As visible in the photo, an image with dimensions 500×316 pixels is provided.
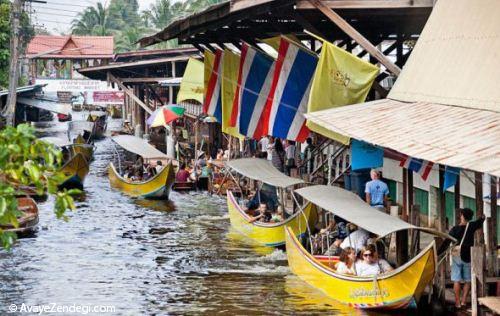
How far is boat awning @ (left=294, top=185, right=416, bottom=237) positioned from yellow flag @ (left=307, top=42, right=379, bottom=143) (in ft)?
4.71

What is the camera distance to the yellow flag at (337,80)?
19578 mm

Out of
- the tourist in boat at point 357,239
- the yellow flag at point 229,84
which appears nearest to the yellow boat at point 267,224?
the tourist in boat at point 357,239

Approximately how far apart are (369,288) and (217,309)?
2980 mm

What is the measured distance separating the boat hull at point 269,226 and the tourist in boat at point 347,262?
2711 millimetres

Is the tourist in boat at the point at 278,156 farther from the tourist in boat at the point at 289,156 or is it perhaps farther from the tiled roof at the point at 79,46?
the tiled roof at the point at 79,46

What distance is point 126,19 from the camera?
142250 mm

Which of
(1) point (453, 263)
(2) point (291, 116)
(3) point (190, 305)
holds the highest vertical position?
(2) point (291, 116)

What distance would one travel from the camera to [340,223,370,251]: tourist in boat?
18053 mm

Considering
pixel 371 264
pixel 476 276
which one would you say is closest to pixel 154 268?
pixel 371 264

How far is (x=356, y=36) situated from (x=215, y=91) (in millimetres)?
10499

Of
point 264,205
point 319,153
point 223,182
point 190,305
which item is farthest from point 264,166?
point 223,182

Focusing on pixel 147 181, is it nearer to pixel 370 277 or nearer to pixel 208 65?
pixel 208 65

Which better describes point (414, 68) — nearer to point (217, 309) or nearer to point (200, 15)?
point (217, 309)

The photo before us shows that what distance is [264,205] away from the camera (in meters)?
24.5
